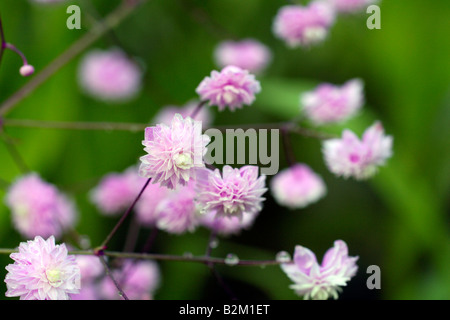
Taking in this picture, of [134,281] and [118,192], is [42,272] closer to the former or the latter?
[134,281]

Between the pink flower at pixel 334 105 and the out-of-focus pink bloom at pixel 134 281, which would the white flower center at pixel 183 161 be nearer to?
the out-of-focus pink bloom at pixel 134 281

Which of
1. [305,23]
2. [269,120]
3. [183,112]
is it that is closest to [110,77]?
[183,112]

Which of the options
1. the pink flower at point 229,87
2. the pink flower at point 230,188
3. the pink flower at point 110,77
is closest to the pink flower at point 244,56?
the pink flower at point 110,77

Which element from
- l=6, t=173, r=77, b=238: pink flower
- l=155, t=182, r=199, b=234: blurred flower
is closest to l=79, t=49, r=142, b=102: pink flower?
l=6, t=173, r=77, b=238: pink flower

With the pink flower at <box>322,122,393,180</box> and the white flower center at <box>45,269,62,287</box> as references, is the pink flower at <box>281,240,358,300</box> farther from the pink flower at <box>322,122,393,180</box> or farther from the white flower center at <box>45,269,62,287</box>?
the white flower center at <box>45,269,62,287</box>
